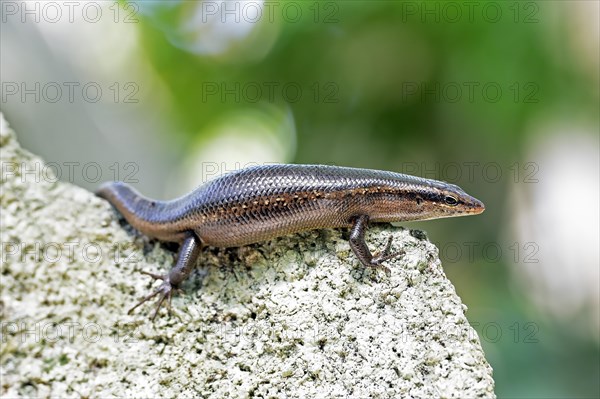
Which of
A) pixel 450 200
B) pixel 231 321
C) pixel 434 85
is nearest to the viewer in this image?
pixel 231 321

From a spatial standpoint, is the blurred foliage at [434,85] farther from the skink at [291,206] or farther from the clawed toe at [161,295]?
the clawed toe at [161,295]

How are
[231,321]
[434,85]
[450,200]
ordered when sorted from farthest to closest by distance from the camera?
[434,85], [450,200], [231,321]

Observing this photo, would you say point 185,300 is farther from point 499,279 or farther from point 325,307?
point 499,279

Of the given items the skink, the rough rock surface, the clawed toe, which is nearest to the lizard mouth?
the skink

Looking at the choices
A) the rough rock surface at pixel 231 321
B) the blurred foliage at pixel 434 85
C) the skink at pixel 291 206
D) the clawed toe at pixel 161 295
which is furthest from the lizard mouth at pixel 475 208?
the blurred foliage at pixel 434 85

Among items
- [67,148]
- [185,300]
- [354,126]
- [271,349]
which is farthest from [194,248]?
[354,126]

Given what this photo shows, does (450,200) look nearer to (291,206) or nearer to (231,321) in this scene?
(291,206)

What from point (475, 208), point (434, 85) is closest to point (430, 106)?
point (434, 85)
